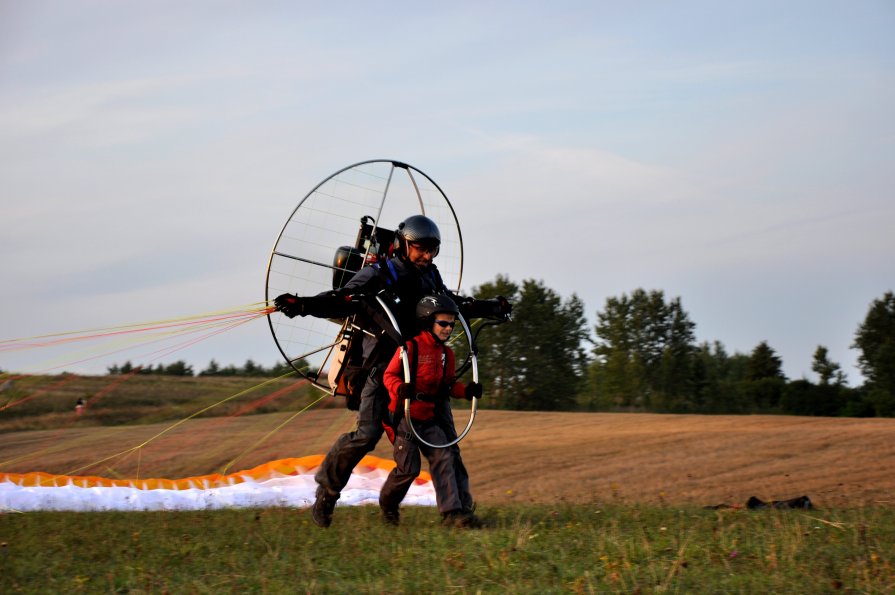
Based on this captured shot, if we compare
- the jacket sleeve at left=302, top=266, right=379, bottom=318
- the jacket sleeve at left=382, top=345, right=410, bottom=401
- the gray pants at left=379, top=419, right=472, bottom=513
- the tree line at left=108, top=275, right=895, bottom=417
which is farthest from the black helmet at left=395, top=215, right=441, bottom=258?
the tree line at left=108, top=275, right=895, bottom=417

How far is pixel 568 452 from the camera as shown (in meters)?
15.3

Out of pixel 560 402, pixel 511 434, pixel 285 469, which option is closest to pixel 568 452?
pixel 511 434

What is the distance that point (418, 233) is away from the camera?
793 centimetres

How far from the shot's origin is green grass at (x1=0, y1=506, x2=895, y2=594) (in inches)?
215

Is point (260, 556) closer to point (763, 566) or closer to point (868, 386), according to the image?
point (763, 566)

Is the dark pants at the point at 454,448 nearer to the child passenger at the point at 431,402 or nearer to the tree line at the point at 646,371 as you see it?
the child passenger at the point at 431,402

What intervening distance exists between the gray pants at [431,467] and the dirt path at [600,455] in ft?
10.2

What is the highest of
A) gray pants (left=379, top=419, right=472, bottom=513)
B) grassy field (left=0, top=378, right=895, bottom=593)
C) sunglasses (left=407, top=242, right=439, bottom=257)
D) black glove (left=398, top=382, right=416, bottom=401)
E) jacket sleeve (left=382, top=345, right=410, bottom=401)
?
sunglasses (left=407, top=242, right=439, bottom=257)

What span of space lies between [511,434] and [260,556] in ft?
40.5

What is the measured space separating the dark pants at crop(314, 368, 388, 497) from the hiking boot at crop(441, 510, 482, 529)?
856 millimetres

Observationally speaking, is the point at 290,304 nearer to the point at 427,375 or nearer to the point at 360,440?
the point at 427,375

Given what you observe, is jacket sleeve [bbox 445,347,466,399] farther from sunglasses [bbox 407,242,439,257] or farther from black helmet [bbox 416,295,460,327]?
sunglasses [bbox 407,242,439,257]

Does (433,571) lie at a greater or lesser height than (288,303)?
lesser

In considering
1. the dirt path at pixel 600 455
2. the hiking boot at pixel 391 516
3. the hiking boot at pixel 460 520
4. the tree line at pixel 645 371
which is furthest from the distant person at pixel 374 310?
the tree line at pixel 645 371
